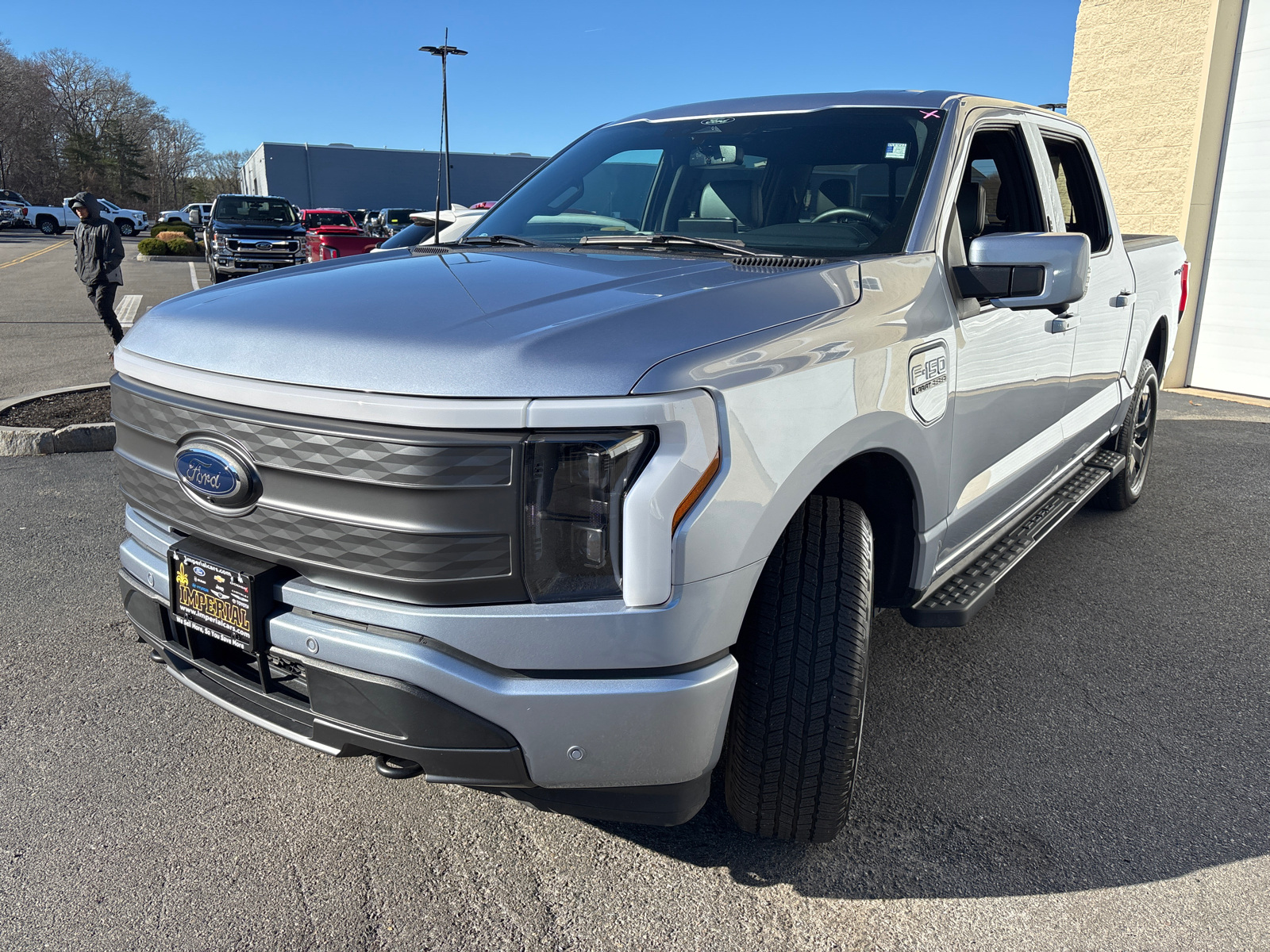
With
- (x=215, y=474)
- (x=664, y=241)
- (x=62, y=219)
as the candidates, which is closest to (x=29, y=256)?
(x=62, y=219)

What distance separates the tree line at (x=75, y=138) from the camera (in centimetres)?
7862

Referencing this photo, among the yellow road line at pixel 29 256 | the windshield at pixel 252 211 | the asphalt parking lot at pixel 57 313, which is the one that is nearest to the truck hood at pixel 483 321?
the asphalt parking lot at pixel 57 313

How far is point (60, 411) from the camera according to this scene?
6891 mm

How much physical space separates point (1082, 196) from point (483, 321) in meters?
3.45

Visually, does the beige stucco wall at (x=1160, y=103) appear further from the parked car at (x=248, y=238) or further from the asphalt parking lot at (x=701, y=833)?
the parked car at (x=248, y=238)

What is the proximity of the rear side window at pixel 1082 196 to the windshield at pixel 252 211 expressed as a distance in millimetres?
21010

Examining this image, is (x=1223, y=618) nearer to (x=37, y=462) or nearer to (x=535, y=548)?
(x=535, y=548)

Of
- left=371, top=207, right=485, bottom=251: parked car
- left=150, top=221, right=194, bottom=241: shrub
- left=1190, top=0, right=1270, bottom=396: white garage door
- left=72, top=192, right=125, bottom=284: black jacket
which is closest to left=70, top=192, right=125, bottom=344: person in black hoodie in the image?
left=72, top=192, right=125, bottom=284: black jacket


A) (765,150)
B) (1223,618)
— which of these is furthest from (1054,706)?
(765,150)

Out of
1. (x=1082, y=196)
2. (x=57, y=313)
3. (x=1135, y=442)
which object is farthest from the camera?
(x=57, y=313)

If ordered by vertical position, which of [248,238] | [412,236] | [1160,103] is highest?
[1160,103]

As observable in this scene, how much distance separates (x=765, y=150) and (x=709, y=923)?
241 cm

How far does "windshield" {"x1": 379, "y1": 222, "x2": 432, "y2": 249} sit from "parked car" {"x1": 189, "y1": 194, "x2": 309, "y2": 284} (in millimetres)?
16622

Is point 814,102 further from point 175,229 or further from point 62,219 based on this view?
point 62,219
